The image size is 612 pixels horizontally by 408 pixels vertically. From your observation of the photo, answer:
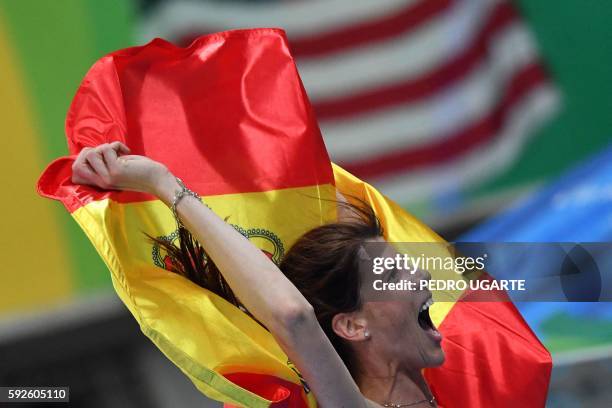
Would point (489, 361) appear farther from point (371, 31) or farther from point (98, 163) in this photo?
point (371, 31)

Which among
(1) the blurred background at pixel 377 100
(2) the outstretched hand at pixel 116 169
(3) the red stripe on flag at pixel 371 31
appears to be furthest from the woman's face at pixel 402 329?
(3) the red stripe on flag at pixel 371 31

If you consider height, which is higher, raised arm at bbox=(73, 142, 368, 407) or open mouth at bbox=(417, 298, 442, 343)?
raised arm at bbox=(73, 142, 368, 407)

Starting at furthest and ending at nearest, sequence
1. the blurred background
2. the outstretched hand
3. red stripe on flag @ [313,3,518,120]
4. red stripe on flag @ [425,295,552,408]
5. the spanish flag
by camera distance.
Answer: red stripe on flag @ [313,3,518,120] → the blurred background → red stripe on flag @ [425,295,552,408] → the spanish flag → the outstretched hand

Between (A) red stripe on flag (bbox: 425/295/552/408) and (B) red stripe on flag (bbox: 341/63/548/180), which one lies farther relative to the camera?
(B) red stripe on flag (bbox: 341/63/548/180)

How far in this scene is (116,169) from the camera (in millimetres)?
2443

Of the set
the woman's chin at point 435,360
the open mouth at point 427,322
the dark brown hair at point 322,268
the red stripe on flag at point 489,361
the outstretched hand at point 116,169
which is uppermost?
the outstretched hand at point 116,169

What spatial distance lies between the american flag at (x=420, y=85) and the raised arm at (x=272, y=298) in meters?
3.76

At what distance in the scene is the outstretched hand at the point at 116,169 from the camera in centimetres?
243

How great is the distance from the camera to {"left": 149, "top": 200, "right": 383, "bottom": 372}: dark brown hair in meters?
2.61

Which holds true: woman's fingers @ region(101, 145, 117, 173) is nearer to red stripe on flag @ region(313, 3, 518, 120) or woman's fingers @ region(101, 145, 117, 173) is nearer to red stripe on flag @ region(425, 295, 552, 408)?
red stripe on flag @ region(425, 295, 552, 408)

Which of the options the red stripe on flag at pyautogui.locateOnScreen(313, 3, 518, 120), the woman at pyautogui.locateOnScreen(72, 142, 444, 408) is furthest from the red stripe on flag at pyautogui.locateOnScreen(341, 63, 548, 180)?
the woman at pyautogui.locateOnScreen(72, 142, 444, 408)

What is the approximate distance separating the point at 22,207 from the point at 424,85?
198cm

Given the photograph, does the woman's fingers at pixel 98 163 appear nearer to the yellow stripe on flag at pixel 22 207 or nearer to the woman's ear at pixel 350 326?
the woman's ear at pixel 350 326

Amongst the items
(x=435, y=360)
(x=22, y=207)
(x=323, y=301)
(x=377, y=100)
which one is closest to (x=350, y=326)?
(x=323, y=301)
